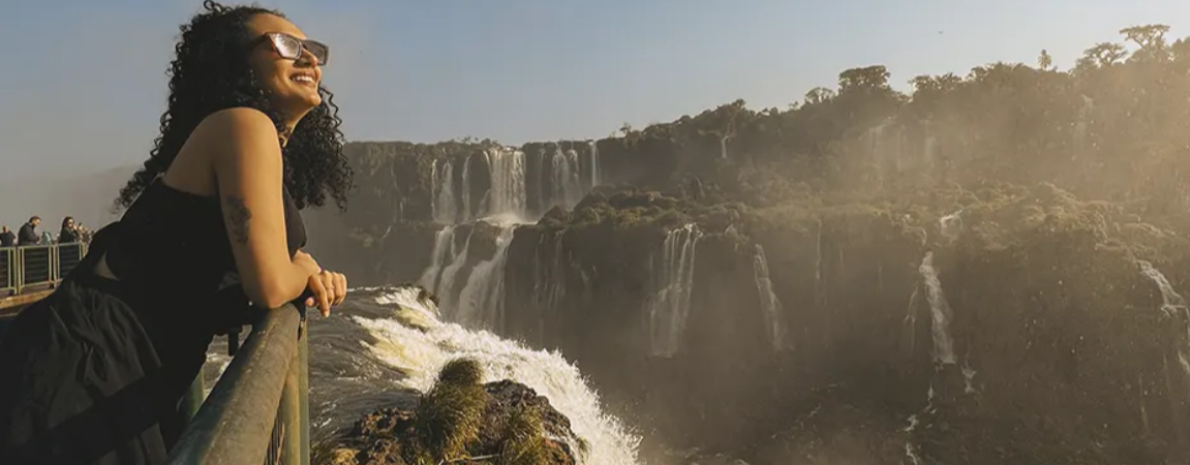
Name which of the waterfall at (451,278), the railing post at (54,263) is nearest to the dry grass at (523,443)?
the railing post at (54,263)

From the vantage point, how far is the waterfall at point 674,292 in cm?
3859

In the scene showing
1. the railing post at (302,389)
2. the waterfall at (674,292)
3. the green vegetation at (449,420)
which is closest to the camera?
the railing post at (302,389)

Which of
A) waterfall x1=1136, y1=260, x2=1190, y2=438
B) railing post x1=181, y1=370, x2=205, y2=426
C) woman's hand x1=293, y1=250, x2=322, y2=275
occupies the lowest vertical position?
waterfall x1=1136, y1=260, x2=1190, y2=438

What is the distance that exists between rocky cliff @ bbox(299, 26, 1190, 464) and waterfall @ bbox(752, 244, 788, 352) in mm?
101

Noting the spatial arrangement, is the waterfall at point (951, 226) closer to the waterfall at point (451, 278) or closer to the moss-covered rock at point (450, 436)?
the waterfall at point (451, 278)

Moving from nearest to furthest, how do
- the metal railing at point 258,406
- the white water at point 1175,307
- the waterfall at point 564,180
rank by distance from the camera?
the metal railing at point 258,406
the white water at point 1175,307
the waterfall at point 564,180

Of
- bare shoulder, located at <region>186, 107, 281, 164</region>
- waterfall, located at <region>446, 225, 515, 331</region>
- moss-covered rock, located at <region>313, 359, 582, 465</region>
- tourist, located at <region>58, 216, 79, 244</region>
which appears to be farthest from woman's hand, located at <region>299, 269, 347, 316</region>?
waterfall, located at <region>446, 225, 515, 331</region>

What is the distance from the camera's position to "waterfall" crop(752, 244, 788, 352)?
3741 cm

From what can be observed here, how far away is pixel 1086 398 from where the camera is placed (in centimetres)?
3062

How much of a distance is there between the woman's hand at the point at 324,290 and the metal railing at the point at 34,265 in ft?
49.4

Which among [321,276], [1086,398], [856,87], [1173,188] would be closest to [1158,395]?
[1086,398]

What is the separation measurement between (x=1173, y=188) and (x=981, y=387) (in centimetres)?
1637

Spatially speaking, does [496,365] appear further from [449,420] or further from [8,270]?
[8,270]

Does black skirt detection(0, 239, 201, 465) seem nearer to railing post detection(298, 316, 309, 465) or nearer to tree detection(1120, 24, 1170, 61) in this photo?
railing post detection(298, 316, 309, 465)
